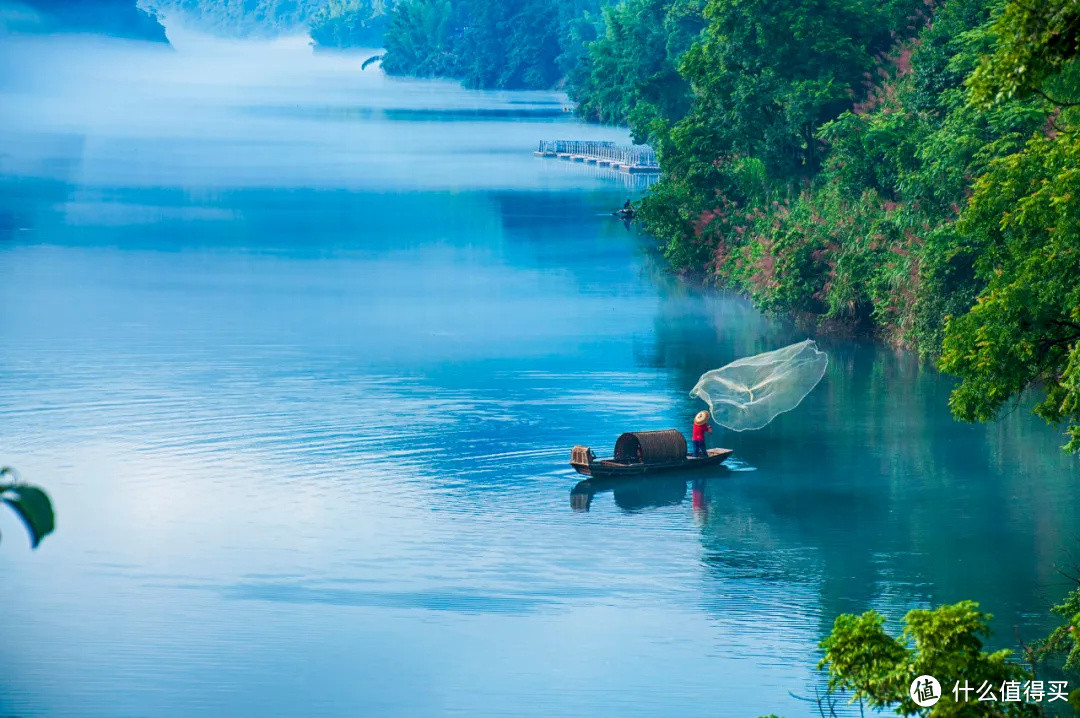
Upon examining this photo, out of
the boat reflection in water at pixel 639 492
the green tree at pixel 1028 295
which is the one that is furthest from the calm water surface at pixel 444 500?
the green tree at pixel 1028 295

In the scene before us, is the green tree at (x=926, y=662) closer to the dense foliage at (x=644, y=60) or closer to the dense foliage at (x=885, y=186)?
the dense foliage at (x=885, y=186)

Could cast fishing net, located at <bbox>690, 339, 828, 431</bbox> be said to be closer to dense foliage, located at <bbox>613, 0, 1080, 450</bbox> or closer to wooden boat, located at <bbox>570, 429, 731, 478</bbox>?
wooden boat, located at <bbox>570, 429, 731, 478</bbox>

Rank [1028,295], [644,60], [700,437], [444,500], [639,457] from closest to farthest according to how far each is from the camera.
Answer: [1028,295] → [444,500] → [639,457] → [700,437] → [644,60]

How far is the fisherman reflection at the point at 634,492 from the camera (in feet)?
108

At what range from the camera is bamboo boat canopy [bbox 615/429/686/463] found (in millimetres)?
34031

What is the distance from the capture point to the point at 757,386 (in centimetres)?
3719

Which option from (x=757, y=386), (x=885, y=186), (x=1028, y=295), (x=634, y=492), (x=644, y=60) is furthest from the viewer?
(x=644, y=60)

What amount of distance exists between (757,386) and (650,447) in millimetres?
4281

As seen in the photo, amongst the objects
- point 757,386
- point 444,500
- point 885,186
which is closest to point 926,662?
point 444,500

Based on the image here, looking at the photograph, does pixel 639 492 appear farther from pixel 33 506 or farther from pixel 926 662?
pixel 33 506

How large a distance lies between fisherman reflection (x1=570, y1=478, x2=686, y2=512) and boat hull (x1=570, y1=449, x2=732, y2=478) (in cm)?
19

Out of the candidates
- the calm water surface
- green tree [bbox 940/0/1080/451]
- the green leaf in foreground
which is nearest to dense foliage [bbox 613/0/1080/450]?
green tree [bbox 940/0/1080/451]

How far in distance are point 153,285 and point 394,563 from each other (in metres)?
35.6

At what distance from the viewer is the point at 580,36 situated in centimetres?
18675
